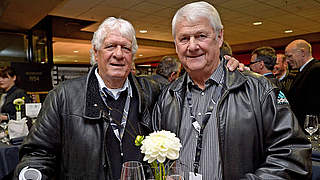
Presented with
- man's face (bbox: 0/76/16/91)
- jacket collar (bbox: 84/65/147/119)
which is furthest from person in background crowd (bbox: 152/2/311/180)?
man's face (bbox: 0/76/16/91)

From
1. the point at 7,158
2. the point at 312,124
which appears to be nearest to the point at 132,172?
the point at 312,124

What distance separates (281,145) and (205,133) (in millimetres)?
352

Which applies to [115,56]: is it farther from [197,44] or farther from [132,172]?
[132,172]

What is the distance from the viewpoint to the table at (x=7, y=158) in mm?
2840

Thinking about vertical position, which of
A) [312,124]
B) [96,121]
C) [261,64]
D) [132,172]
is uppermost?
[261,64]

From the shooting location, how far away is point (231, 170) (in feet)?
4.02

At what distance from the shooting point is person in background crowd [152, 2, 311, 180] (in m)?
1.15

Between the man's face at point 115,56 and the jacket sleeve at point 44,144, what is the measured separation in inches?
13.9

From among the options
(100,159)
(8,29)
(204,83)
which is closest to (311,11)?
(204,83)

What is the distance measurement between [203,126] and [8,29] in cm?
671

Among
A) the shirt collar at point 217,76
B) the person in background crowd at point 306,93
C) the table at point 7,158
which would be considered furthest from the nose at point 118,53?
the person in background crowd at point 306,93

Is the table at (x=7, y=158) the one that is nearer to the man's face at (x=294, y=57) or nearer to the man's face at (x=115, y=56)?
the man's face at (x=115, y=56)

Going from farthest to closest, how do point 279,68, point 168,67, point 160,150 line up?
point 279,68, point 168,67, point 160,150

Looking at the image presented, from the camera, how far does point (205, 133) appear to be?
1310 millimetres
